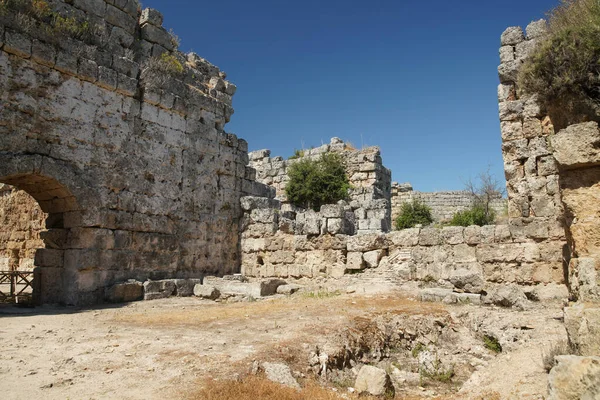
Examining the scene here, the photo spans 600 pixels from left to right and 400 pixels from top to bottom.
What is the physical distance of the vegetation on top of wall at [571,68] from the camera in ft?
12.9

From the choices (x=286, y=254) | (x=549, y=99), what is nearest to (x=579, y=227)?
(x=549, y=99)

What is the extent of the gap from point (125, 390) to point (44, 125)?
21.4ft

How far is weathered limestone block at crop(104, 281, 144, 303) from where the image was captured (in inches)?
352

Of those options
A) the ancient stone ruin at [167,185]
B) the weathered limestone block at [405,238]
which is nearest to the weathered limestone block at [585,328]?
the ancient stone ruin at [167,185]

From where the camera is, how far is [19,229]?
46.2 ft

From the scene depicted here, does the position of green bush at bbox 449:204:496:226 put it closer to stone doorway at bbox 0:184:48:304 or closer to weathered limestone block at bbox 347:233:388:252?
weathered limestone block at bbox 347:233:388:252

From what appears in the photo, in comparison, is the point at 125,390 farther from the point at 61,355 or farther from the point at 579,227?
the point at 579,227

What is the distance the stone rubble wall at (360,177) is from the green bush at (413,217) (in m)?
Result: 2.13

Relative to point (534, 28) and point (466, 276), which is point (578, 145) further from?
point (534, 28)

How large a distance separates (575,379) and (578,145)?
2011 mm

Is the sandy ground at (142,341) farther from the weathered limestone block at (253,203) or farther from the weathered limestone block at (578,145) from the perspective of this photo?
the weathered limestone block at (253,203)

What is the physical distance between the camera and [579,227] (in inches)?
148

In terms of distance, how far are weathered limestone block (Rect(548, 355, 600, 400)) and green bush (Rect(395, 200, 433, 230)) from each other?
56.7 feet

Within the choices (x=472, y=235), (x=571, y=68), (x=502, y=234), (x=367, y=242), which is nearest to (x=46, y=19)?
(x=367, y=242)
